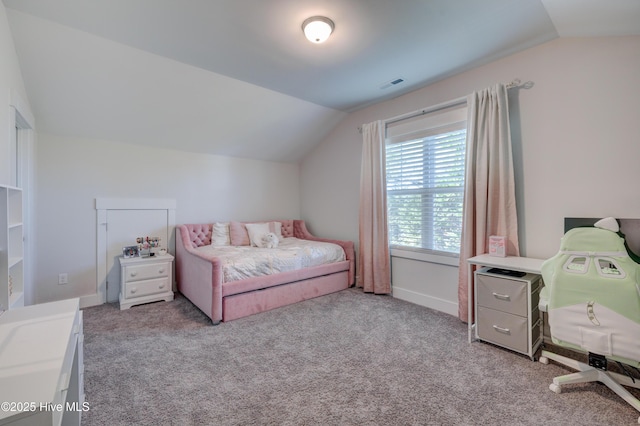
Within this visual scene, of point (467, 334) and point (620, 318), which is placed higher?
point (620, 318)

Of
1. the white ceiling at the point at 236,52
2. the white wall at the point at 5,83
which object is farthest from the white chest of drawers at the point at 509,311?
the white wall at the point at 5,83

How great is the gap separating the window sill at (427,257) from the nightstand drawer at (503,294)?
662mm

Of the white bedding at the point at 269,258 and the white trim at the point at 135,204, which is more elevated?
the white trim at the point at 135,204

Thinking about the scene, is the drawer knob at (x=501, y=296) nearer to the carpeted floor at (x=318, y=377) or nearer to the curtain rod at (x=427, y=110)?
the carpeted floor at (x=318, y=377)

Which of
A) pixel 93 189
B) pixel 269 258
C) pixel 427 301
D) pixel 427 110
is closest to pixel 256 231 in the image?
pixel 269 258

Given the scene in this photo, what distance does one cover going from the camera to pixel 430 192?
331cm

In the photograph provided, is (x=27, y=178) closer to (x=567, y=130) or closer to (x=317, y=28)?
(x=317, y=28)

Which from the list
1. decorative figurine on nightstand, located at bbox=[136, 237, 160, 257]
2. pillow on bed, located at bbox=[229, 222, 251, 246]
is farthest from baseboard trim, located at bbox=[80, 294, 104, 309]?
pillow on bed, located at bbox=[229, 222, 251, 246]

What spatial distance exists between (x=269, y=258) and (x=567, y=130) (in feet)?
10.1

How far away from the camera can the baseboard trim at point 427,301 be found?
3.10 meters

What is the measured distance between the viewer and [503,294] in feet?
7.51

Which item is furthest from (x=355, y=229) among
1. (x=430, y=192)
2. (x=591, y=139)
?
(x=591, y=139)

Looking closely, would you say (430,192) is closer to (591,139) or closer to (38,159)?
(591,139)

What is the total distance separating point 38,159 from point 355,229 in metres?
3.89
